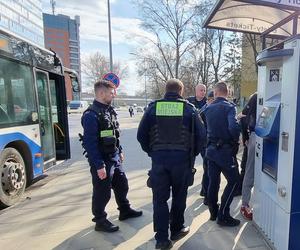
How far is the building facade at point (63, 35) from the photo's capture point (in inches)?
3255

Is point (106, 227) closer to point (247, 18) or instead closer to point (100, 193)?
point (100, 193)

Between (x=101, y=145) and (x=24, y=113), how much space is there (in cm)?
263

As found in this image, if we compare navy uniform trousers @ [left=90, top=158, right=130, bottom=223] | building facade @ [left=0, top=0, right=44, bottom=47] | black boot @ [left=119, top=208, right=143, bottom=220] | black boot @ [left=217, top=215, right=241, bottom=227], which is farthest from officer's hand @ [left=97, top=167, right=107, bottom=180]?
building facade @ [left=0, top=0, right=44, bottom=47]

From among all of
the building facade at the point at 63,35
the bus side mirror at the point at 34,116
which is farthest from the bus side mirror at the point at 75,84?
the building facade at the point at 63,35

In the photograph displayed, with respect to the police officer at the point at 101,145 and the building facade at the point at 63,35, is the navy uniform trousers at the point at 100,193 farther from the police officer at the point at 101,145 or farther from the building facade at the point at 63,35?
the building facade at the point at 63,35

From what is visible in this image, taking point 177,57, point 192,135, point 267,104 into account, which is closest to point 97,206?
point 192,135

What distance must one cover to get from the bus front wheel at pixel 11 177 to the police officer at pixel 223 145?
129 inches

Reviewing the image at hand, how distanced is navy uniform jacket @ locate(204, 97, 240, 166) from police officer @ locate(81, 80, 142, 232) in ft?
4.03

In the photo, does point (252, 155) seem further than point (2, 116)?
No

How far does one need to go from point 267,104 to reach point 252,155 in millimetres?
899

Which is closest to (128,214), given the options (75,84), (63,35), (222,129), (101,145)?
(101,145)

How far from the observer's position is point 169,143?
120 inches

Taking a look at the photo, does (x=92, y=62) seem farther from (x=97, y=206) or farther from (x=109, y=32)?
(x=97, y=206)

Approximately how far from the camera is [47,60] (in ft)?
21.8
